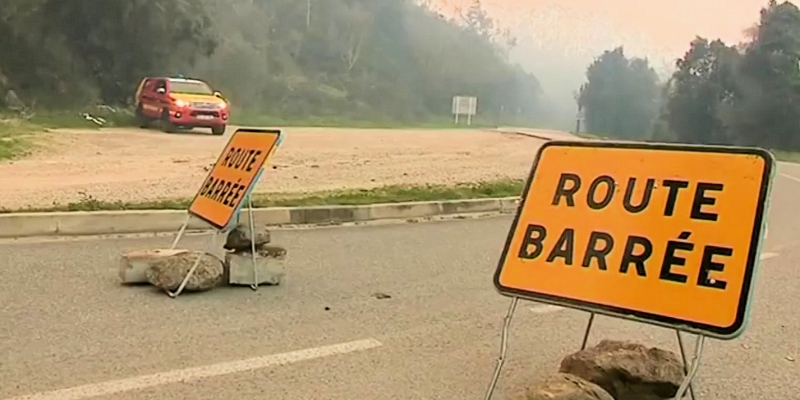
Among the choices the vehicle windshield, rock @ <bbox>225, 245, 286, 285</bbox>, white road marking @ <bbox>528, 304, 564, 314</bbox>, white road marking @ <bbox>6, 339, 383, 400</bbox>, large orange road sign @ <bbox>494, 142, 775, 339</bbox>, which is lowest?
the vehicle windshield

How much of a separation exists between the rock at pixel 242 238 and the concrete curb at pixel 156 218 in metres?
1.71

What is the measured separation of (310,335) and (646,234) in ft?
7.70

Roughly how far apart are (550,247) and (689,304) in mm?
731

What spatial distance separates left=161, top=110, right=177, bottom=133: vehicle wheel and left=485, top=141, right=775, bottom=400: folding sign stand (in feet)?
81.6

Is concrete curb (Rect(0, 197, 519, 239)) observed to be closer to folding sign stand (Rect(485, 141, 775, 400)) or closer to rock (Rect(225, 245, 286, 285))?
rock (Rect(225, 245, 286, 285))

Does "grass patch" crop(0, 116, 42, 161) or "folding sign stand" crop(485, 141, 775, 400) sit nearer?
"folding sign stand" crop(485, 141, 775, 400)

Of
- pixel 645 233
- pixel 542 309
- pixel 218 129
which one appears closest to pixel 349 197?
pixel 542 309

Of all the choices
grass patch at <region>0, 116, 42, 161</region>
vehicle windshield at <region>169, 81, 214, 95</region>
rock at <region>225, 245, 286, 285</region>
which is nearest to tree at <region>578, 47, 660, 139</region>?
vehicle windshield at <region>169, 81, 214, 95</region>

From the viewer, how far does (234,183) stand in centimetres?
673

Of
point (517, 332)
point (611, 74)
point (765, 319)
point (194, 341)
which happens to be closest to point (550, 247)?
point (517, 332)

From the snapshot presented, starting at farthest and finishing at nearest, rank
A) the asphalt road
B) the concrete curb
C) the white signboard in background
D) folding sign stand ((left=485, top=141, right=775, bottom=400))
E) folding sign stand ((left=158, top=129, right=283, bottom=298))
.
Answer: the white signboard in background < the concrete curb < folding sign stand ((left=158, top=129, right=283, bottom=298)) < the asphalt road < folding sign stand ((left=485, top=141, right=775, bottom=400))

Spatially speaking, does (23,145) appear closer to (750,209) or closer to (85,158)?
(85,158)

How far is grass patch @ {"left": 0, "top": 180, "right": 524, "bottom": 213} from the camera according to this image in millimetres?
9711

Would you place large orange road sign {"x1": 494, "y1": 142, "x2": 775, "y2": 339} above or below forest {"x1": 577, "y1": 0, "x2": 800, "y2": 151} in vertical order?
above
